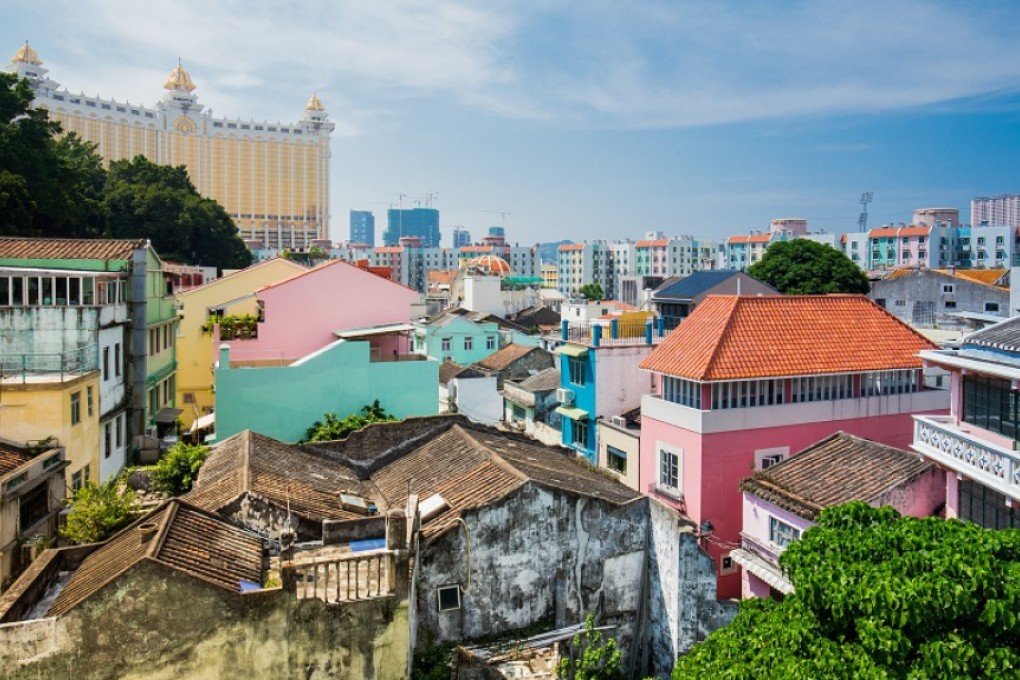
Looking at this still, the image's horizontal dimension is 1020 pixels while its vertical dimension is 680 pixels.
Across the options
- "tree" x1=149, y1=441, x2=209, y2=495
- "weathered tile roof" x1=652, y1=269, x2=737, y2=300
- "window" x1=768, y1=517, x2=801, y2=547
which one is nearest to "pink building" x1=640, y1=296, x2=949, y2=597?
"window" x1=768, y1=517, x2=801, y2=547

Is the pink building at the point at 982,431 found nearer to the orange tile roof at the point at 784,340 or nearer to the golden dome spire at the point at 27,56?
the orange tile roof at the point at 784,340

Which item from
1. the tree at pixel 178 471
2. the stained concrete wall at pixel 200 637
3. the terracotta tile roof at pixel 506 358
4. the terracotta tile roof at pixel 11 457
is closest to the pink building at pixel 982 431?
the stained concrete wall at pixel 200 637

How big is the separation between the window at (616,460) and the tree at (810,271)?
38506 millimetres

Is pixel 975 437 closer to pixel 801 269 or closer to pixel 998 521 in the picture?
pixel 998 521

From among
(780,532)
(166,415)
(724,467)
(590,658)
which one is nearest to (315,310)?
(166,415)

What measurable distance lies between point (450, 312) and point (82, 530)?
39527mm

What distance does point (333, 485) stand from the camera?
15984 millimetres

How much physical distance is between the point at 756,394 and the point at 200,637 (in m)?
14.5

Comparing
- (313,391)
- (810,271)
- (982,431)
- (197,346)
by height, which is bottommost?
(313,391)

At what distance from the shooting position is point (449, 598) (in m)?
12.6

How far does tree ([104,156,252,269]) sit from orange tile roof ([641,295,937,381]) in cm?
5185

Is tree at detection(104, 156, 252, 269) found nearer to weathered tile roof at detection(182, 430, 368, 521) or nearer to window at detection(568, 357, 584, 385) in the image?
window at detection(568, 357, 584, 385)

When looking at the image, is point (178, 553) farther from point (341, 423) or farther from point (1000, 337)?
point (1000, 337)

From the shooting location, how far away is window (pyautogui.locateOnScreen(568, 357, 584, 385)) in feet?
87.8
